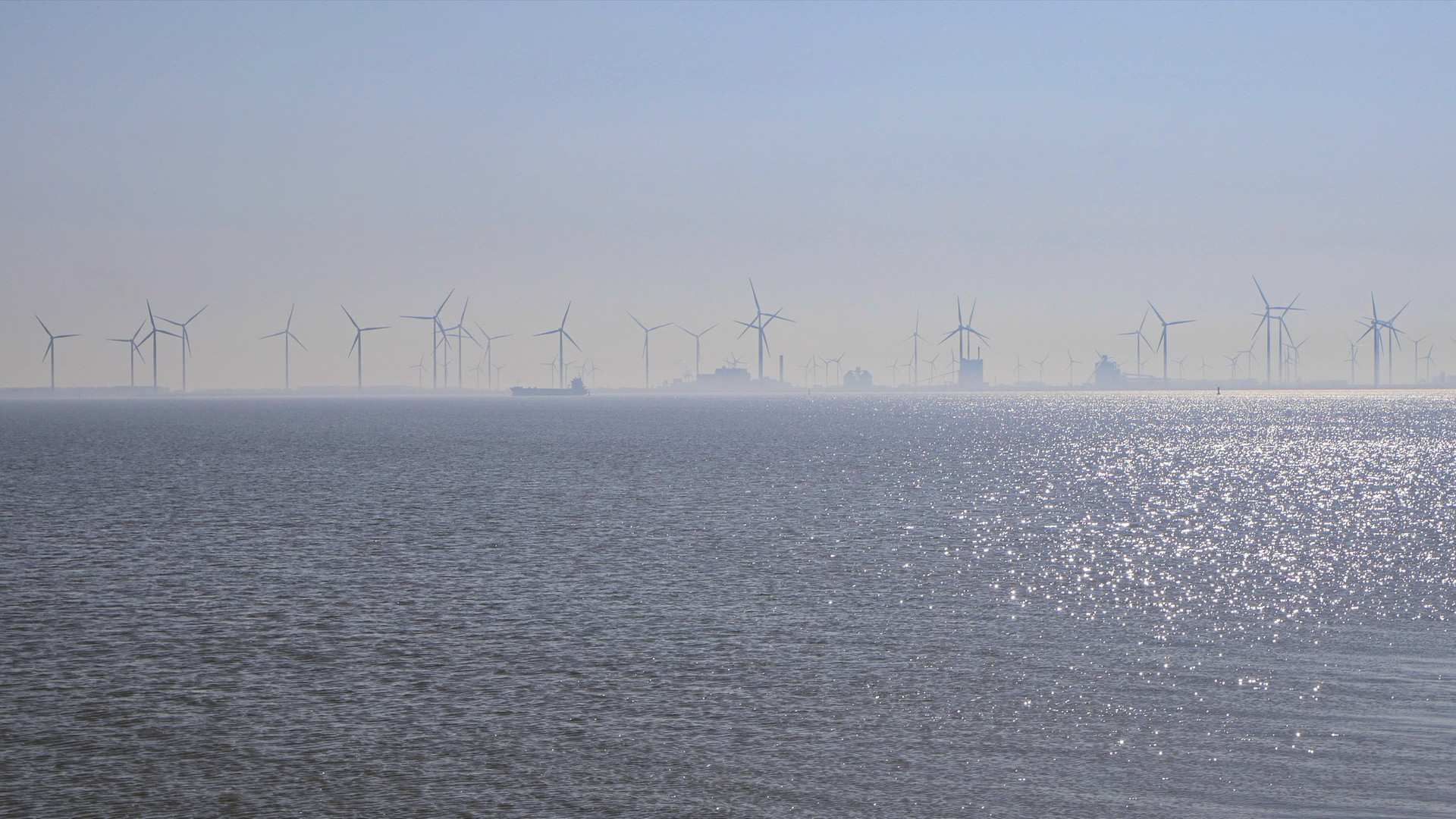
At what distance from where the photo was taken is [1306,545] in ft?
161

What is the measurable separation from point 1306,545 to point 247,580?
3940 centimetres

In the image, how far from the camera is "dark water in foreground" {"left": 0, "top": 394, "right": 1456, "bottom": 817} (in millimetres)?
19453

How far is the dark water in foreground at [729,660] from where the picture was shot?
19453 mm

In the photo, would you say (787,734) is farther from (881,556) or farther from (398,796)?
(881,556)

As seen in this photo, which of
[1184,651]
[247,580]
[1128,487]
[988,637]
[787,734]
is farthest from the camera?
[1128,487]

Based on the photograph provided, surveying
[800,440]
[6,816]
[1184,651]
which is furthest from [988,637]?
[800,440]

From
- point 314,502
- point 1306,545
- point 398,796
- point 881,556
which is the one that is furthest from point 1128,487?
point 398,796

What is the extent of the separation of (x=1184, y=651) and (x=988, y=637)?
4612 mm

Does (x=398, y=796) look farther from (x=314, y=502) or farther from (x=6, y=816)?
(x=314, y=502)

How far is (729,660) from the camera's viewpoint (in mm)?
28422

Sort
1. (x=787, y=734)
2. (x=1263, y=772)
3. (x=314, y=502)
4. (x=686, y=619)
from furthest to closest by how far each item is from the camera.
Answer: (x=314, y=502), (x=686, y=619), (x=787, y=734), (x=1263, y=772)

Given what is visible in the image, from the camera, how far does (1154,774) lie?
1962 centimetres

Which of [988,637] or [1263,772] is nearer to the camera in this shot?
[1263,772]

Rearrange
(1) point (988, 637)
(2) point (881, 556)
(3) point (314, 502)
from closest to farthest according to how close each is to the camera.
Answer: (1) point (988, 637)
(2) point (881, 556)
(3) point (314, 502)
